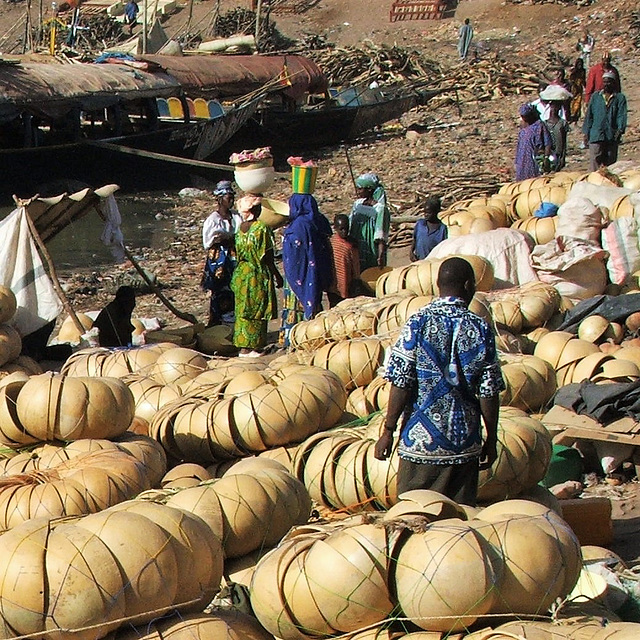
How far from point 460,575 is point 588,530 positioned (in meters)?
1.94

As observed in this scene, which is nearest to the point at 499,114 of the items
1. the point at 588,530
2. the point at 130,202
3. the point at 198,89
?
the point at 198,89

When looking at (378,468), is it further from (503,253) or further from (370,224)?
(370,224)

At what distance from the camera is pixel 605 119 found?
1237 centimetres

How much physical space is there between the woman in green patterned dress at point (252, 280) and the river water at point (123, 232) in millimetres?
6872

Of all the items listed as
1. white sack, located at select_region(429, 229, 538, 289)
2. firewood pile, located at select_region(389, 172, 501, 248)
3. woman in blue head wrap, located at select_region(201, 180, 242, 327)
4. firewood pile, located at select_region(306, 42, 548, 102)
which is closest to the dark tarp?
white sack, located at select_region(429, 229, 538, 289)

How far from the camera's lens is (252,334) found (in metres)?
8.86

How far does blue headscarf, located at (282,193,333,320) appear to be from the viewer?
28.9 feet

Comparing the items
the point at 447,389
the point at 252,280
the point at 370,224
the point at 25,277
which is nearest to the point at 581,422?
the point at 447,389

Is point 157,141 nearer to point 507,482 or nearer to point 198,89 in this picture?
point 198,89

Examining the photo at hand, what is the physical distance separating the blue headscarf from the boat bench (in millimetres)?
30145

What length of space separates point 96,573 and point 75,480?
1152 mm

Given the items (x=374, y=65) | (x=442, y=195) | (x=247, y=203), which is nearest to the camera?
(x=247, y=203)

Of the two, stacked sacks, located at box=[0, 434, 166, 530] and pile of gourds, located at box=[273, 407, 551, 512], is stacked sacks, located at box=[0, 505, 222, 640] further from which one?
pile of gourds, located at box=[273, 407, 551, 512]

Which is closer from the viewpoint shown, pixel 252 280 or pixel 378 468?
pixel 378 468
